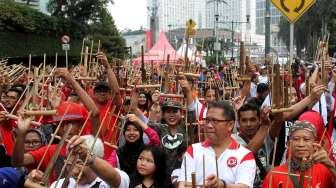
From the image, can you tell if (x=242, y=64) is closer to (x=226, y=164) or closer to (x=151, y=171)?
(x=151, y=171)

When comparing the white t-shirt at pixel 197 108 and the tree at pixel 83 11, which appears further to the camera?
the tree at pixel 83 11

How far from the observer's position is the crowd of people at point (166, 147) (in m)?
3.44

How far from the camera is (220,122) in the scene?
3.78 m

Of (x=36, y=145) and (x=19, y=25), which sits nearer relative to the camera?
(x=36, y=145)

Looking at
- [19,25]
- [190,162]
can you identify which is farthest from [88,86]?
[19,25]

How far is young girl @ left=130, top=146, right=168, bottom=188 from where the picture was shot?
4270 mm

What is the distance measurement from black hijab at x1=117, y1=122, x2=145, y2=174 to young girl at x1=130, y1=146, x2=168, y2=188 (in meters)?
0.53

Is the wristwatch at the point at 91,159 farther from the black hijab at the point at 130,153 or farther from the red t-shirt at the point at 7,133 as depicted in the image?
the red t-shirt at the point at 7,133

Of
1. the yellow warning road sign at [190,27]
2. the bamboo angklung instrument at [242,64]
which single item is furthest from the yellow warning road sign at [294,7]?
the yellow warning road sign at [190,27]

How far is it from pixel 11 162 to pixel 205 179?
1335mm

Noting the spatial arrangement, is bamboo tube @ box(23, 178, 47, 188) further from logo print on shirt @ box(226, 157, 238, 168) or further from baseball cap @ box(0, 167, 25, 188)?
logo print on shirt @ box(226, 157, 238, 168)

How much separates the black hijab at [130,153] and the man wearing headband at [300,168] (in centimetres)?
142

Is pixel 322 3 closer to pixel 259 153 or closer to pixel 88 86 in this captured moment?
pixel 88 86

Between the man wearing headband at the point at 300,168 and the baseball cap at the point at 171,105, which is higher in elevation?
the baseball cap at the point at 171,105
